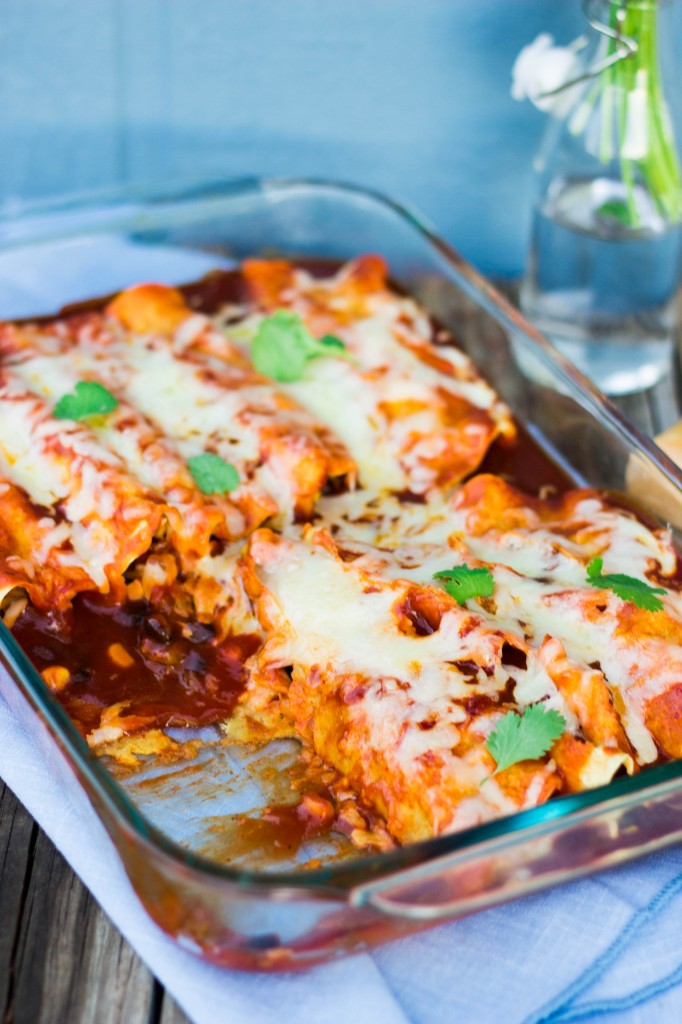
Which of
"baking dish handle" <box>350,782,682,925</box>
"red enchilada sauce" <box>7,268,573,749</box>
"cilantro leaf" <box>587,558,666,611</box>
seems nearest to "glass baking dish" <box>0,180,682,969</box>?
"baking dish handle" <box>350,782,682,925</box>

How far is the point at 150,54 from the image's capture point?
12.6ft

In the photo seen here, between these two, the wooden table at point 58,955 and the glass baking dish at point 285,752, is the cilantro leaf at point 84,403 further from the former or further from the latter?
the wooden table at point 58,955

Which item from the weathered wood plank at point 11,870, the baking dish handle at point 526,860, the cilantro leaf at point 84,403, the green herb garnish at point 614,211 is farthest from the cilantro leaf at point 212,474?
the green herb garnish at point 614,211

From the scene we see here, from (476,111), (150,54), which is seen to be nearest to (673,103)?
(476,111)

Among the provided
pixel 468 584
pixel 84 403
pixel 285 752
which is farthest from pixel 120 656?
pixel 468 584

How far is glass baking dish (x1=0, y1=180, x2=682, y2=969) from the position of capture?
1.79 metres

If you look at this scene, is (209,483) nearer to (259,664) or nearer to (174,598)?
(174,598)

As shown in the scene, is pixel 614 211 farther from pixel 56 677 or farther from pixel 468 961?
pixel 468 961

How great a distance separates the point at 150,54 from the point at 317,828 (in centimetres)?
256

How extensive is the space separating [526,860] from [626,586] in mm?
632

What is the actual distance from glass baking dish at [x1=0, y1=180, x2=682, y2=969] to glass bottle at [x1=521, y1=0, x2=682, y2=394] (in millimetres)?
341

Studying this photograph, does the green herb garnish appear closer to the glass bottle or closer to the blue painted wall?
the glass bottle

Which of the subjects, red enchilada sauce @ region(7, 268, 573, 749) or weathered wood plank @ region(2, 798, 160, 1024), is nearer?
weathered wood plank @ region(2, 798, 160, 1024)

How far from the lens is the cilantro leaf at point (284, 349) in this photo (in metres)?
2.99
